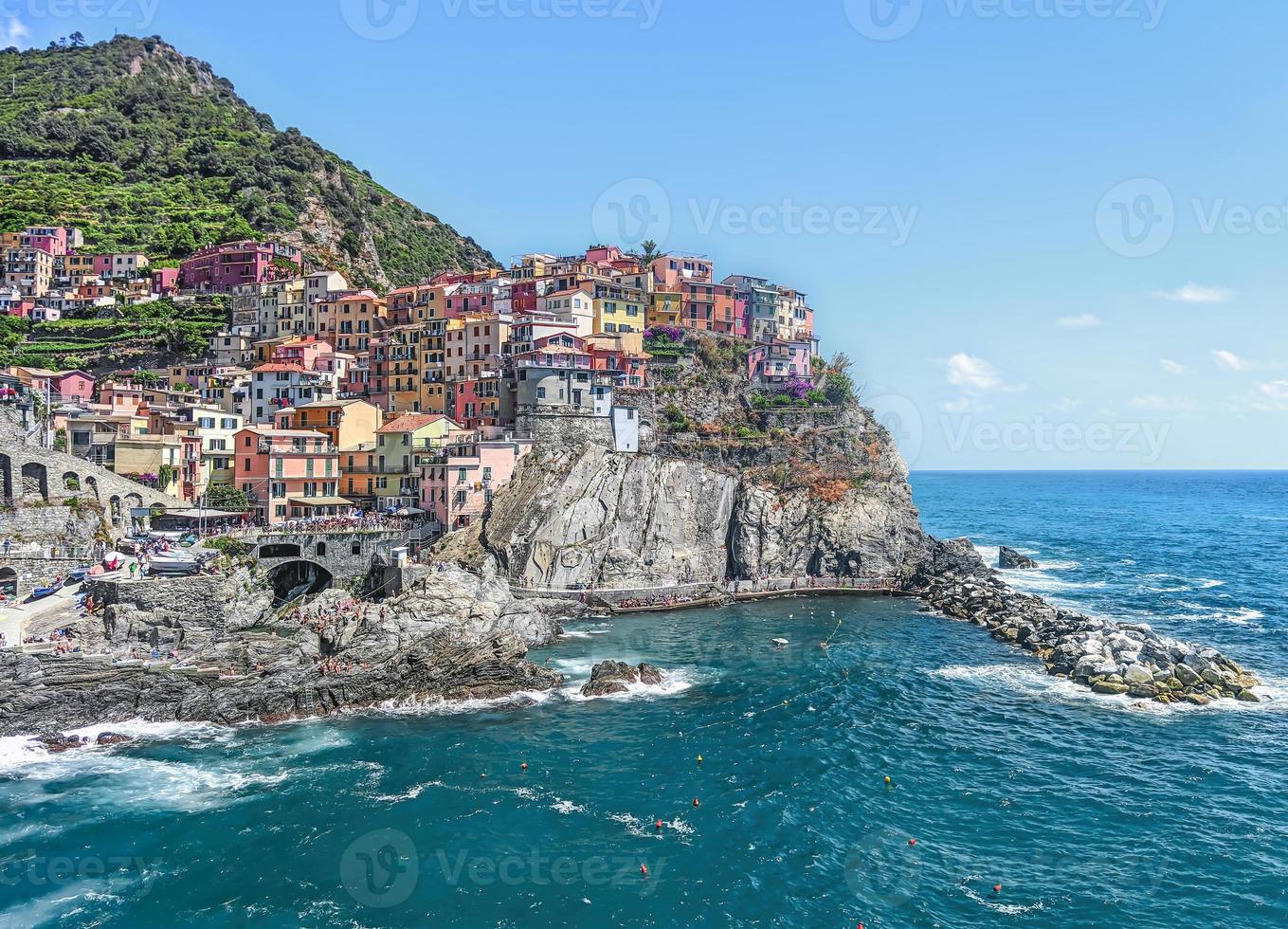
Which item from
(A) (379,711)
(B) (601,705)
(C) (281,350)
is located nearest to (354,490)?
(C) (281,350)

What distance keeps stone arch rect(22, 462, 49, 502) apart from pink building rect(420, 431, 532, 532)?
2951 centimetres

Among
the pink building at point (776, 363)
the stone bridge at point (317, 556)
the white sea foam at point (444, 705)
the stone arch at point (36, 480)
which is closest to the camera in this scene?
the white sea foam at point (444, 705)

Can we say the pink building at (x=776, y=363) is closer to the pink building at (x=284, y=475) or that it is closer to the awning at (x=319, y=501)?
the awning at (x=319, y=501)

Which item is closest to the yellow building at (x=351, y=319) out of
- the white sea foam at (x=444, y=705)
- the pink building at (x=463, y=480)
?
the pink building at (x=463, y=480)

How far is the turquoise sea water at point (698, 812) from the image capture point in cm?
3128

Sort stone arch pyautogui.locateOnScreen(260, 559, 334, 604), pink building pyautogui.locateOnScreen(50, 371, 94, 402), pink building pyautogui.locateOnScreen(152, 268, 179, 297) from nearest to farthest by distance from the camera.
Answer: stone arch pyautogui.locateOnScreen(260, 559, 334, 604)
pink building pyautogui.locateOnScreen(50, 371, 94, 402)
pink building pyautogui.locateOnScreen(152, 268, 179, 297)

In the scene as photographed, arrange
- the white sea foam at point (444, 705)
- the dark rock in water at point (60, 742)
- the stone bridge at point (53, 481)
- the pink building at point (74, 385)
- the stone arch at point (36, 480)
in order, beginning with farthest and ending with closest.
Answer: the pink building at point (74, 385), the stone arch at point (36, 480), the stone bridge at point (53, 481), the white sea foam at point (444, 705), the dark rock in water at point (60, 742)

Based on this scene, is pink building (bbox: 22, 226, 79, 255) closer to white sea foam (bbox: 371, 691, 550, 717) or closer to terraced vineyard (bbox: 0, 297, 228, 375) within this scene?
terraced vineyard (bbox: 0, 297, 228, 375)

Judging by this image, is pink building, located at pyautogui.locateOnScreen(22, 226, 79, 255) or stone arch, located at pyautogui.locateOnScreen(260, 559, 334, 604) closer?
stone arch, located at pyautogui.locateOnScreen(260, 559, 334, 604)

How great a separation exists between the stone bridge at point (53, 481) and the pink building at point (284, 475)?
8746 millimetres

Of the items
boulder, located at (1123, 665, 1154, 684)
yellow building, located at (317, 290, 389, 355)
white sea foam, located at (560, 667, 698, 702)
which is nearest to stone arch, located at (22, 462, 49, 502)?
white sea foam, located at (560, 667, 698, 702)

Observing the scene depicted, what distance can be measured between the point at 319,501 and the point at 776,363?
60407 millimetres

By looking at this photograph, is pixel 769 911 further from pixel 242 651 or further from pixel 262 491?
pixel 262 491

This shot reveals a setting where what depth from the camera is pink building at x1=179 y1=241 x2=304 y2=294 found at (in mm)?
118688
